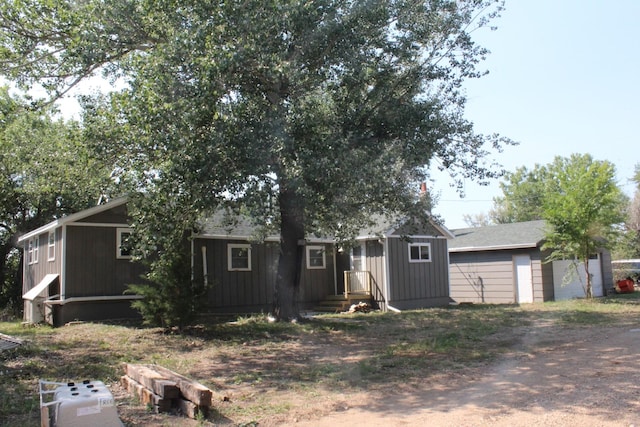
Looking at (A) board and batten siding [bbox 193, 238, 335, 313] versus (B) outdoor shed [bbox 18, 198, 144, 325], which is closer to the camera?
(B) outdoor shed [bbox 18, 198, 144, 325]

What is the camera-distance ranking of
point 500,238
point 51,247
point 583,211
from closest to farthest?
1. point 51,247
2. point 583,211
3. point 500,238

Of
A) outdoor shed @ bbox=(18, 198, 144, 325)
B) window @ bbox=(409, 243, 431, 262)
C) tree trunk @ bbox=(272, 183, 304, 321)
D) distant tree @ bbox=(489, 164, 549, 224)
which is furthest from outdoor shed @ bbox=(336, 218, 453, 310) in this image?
distant tree @ bbox=(489, 164, 549, 224)

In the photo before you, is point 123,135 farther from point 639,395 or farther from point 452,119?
point 639,395

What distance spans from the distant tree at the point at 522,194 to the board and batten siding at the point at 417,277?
29.4 meters

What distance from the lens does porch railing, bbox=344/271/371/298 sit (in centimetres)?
1967

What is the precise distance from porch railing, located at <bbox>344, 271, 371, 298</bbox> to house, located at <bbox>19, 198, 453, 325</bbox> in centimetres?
4

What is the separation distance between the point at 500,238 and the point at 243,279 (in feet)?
36.2

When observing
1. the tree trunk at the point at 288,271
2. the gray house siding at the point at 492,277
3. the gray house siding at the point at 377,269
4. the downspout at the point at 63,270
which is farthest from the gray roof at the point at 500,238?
the downspout at the point at 63,270

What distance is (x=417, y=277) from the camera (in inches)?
805

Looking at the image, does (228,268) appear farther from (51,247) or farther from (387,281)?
(387,281)

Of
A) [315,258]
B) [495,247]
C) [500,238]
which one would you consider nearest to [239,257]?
[315,258]

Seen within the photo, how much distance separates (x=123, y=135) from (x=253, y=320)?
6.66 meters

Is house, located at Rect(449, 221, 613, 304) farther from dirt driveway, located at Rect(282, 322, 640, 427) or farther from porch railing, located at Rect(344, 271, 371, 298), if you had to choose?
dirt driveway, located at Rect(282, 322, 640, 427)

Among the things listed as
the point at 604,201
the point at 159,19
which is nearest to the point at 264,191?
the point at 159,19
